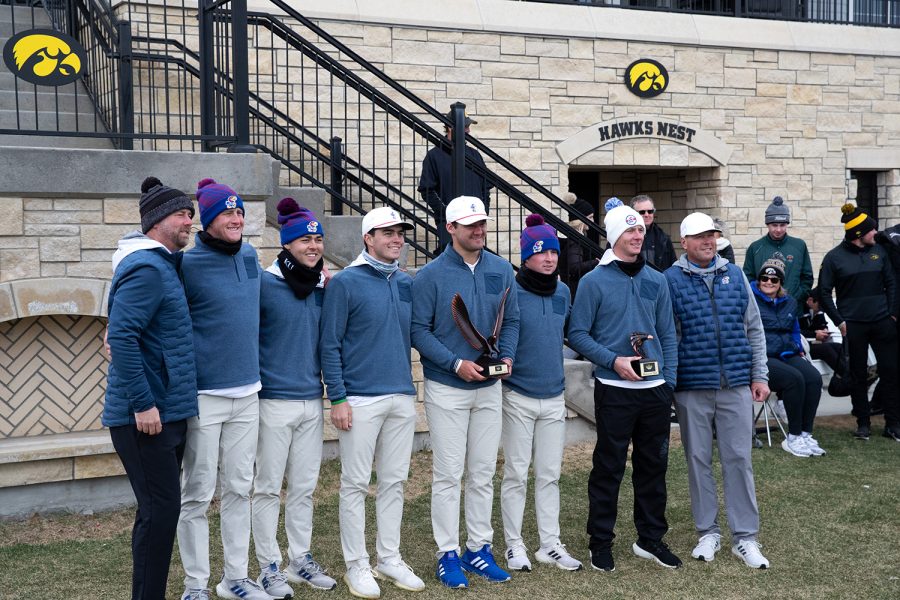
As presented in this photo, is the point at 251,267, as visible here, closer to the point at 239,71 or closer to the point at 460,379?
the point at 460,379

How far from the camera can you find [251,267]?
4848 mm

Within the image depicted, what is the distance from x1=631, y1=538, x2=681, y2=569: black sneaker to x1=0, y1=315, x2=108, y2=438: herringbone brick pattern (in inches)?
139

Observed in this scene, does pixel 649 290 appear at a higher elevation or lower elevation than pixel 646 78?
lower

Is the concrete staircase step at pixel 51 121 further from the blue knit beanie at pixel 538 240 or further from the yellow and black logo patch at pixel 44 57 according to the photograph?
the blue knit beanie at pixel 538 240

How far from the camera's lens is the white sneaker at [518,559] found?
17.5 feet

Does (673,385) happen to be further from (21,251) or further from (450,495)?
(21,251)

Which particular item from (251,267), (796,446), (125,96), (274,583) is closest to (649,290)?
(251,267)

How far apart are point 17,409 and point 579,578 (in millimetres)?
3642

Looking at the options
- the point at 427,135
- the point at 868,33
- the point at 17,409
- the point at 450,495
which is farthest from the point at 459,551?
the point at 868,33

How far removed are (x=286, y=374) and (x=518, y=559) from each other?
1.57 m

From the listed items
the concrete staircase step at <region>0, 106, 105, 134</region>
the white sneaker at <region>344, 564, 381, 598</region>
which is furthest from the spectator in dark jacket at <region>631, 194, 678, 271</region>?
the concrete staircase step at <region>0, 106, 105, 134</region>

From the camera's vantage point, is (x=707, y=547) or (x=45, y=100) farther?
(x=45, y=100)

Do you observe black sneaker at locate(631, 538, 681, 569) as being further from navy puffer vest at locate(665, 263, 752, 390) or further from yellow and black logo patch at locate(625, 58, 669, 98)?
yellow and black logo patch at locate(625, 58, 669, 98)

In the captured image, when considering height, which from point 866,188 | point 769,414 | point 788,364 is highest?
point 866,188
